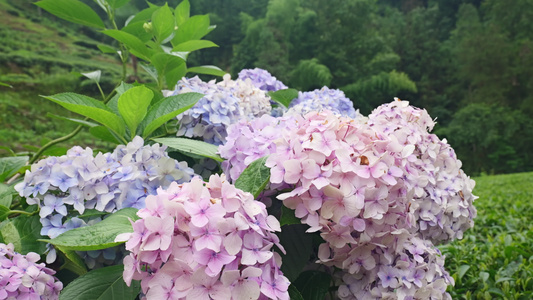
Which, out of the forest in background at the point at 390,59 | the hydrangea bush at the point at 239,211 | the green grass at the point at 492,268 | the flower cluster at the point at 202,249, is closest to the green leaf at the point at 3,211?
the hydrangea bush at the point at 239,211

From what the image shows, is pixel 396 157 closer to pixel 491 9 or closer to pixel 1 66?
pixel 1 66

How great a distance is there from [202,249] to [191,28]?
0.65m

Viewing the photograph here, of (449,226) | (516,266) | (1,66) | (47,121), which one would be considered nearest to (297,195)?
(449,226)

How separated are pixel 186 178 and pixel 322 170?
24 cm

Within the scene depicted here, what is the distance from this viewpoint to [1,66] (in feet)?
37.7

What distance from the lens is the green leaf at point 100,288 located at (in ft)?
1.68

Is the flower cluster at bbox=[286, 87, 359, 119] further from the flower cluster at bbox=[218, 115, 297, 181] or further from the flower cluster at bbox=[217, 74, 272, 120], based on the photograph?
the flower cluster at bbox=[218, 115, 297, 181]

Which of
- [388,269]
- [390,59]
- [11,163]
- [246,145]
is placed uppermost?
[246,145]

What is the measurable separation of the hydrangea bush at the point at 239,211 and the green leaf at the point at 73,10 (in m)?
0.10

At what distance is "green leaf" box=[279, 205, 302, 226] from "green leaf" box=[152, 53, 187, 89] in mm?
433

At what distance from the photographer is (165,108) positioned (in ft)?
2.44

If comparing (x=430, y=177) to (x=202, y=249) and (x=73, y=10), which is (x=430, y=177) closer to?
(x=202, y=249)

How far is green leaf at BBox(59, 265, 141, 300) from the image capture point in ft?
1.68

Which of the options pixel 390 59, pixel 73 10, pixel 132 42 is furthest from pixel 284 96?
pixel 390 59
